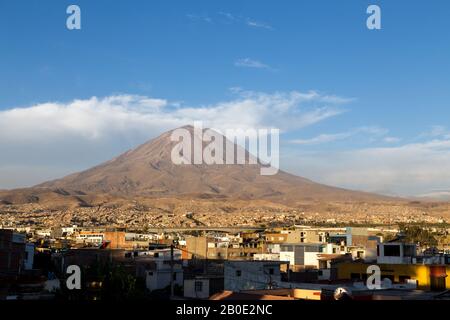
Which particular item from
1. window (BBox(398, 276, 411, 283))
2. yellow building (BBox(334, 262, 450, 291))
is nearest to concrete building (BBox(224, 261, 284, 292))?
yellow building (BBox(334, 262, 450, 291))

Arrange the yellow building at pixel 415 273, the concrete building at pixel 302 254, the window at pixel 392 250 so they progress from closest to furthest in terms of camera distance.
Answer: the yellow building at pixel 415 273, the window at pixel 392 250, the concrete building at pixel 302 254

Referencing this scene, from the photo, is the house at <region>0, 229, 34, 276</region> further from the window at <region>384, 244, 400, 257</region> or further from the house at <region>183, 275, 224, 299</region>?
the window at <region>384, 244, 400, 257</region>

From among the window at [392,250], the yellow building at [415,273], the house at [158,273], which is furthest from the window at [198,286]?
the window at [392,250]

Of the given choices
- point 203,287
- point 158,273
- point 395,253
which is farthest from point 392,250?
point 158,273

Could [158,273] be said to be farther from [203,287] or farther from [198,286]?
[203,287]

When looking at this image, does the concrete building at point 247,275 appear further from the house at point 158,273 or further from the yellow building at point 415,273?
the house at point 158,273

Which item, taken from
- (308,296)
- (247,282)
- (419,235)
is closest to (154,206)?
(419,235)
